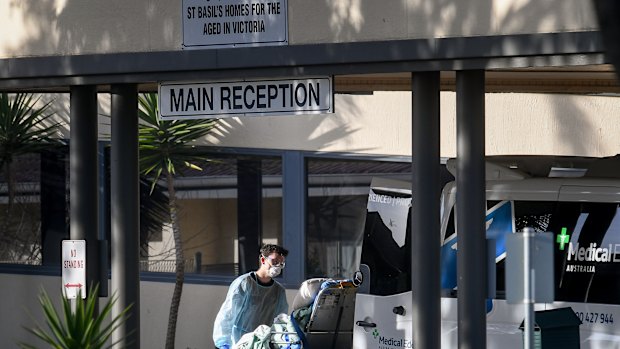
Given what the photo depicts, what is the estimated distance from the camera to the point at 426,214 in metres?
8.53

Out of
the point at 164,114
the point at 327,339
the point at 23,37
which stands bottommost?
the point at 327,339

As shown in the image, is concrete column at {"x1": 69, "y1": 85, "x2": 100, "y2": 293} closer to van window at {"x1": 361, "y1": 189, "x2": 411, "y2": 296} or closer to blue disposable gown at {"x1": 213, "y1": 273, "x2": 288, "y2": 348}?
blue disposable gown at {"x1": 213, "y1": 273, "x2": 288, "y2": 348}

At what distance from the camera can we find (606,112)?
44.5ft

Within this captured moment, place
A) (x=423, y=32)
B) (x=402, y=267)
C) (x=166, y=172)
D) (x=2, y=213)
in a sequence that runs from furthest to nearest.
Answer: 1. (x=2, y=213)
2. (x=166, y=172)
3. (x=402, y=267)
4. (x=423, y=32)

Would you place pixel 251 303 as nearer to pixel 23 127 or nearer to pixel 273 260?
pixel 273 260

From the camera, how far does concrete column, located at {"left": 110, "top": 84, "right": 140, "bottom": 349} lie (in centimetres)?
931

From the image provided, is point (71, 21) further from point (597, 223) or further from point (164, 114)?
point (597, 223)

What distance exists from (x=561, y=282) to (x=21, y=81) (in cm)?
Answer: 440

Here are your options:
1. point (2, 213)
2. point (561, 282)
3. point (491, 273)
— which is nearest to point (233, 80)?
point (491, 273)

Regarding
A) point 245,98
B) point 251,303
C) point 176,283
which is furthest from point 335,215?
point 245,98

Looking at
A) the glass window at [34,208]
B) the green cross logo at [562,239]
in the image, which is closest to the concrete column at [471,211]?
the green cross logo at [562,239]

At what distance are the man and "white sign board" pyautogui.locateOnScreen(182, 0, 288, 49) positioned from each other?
2.04 meters

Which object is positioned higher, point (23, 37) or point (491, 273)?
point (23, 37)

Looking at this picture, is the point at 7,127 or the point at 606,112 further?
the point at 7,127
